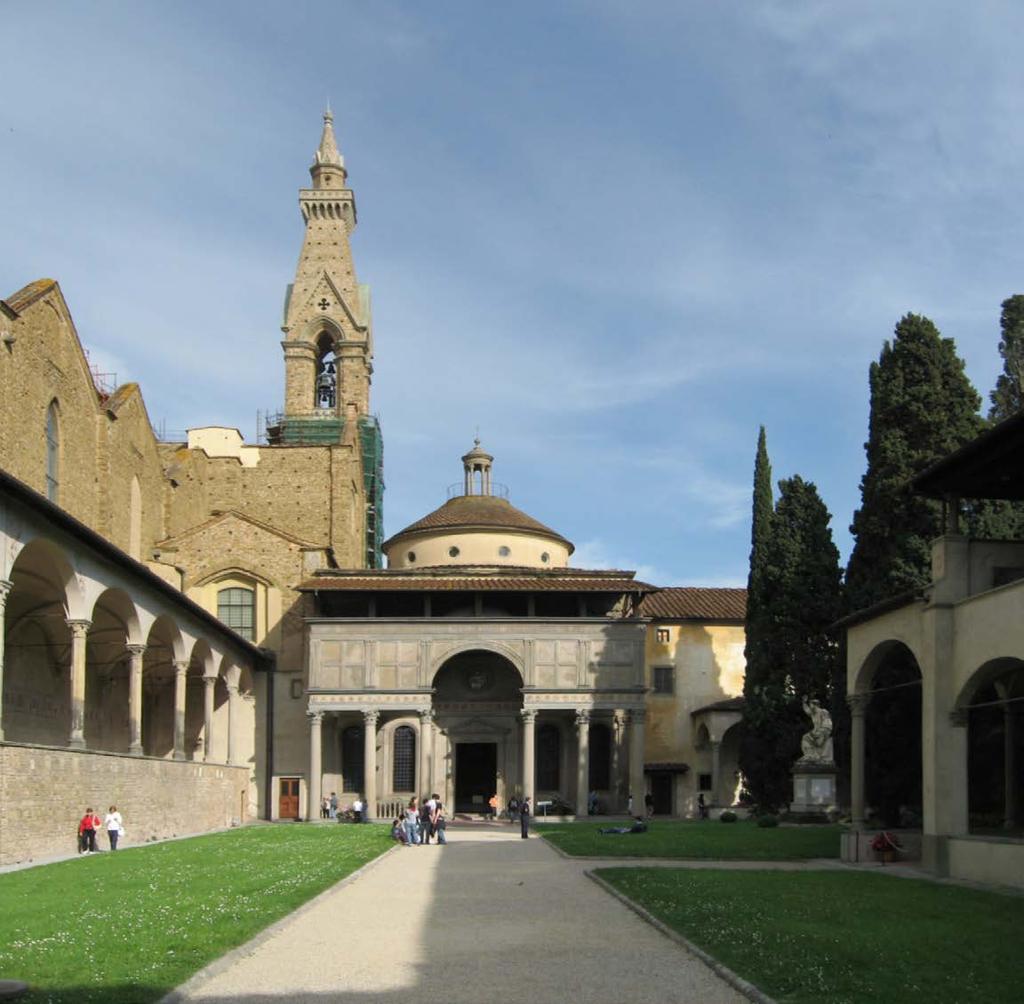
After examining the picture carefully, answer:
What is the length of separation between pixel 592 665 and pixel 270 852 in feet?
74.5

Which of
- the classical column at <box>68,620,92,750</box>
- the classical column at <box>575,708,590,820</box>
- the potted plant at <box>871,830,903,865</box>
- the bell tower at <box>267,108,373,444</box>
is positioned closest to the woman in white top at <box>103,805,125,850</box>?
the classical column at <box>68,620,92,750</box>

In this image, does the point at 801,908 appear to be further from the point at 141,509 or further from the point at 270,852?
the point at 141,509

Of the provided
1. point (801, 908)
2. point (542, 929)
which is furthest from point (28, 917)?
point (801, 908)

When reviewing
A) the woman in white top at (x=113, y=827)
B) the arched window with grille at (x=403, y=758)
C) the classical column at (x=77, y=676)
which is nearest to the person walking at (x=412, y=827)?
the woman in white top at (x=113, y=827)

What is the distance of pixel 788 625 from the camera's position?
4047cm

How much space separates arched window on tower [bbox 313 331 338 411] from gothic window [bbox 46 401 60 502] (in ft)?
90.3

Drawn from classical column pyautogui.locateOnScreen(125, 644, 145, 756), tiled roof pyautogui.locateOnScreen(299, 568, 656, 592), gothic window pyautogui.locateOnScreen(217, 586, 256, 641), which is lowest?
classical column pyautogui.locateOnScreen(125, 644, 145, 756)

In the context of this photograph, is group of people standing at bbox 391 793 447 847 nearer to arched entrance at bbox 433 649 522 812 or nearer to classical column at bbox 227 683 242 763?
classical column at bbox 227 683 242 763

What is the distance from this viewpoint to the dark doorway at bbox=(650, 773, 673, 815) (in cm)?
5291

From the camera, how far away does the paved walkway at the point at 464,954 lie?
1044 centimetres

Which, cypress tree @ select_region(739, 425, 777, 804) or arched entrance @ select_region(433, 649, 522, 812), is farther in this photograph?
arched entrance @ select_region(433, 649, 522, 812)

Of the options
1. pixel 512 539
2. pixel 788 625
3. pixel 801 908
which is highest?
pixel 512 539

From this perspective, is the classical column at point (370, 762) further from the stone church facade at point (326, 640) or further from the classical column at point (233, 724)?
the classical column at point (233, 724)

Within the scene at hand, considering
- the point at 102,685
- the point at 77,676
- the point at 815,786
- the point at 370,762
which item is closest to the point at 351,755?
the point at 370,762
